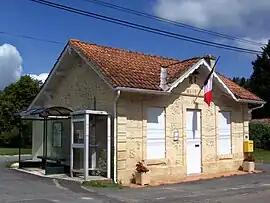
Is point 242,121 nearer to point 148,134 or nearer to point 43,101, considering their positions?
point 148,134

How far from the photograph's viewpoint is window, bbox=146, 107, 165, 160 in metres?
17.8

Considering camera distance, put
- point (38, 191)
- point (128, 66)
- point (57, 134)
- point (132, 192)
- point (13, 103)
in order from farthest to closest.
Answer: point (13, 103) → point (57, 134) → point (128, 66) → point (132, 192) → point (38, 191)

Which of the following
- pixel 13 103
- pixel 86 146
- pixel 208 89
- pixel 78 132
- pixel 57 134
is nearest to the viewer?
pixel 86 146

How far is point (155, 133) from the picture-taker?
18.1 metres

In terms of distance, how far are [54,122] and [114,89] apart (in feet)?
19.6

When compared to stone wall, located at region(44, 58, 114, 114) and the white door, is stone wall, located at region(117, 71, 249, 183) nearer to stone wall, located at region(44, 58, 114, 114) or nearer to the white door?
the white door

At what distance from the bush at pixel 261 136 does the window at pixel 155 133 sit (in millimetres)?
24652

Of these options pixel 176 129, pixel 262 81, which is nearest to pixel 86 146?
pixel 176 129

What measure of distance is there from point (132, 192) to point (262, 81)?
4768 cm

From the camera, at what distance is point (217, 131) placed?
68.5 ft

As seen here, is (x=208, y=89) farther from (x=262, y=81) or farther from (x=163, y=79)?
(x=262, y=81)

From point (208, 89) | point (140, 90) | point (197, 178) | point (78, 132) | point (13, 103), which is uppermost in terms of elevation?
point (13, 103)

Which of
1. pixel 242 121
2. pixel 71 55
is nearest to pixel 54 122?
pixel 71 55

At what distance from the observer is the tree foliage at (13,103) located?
173ft
